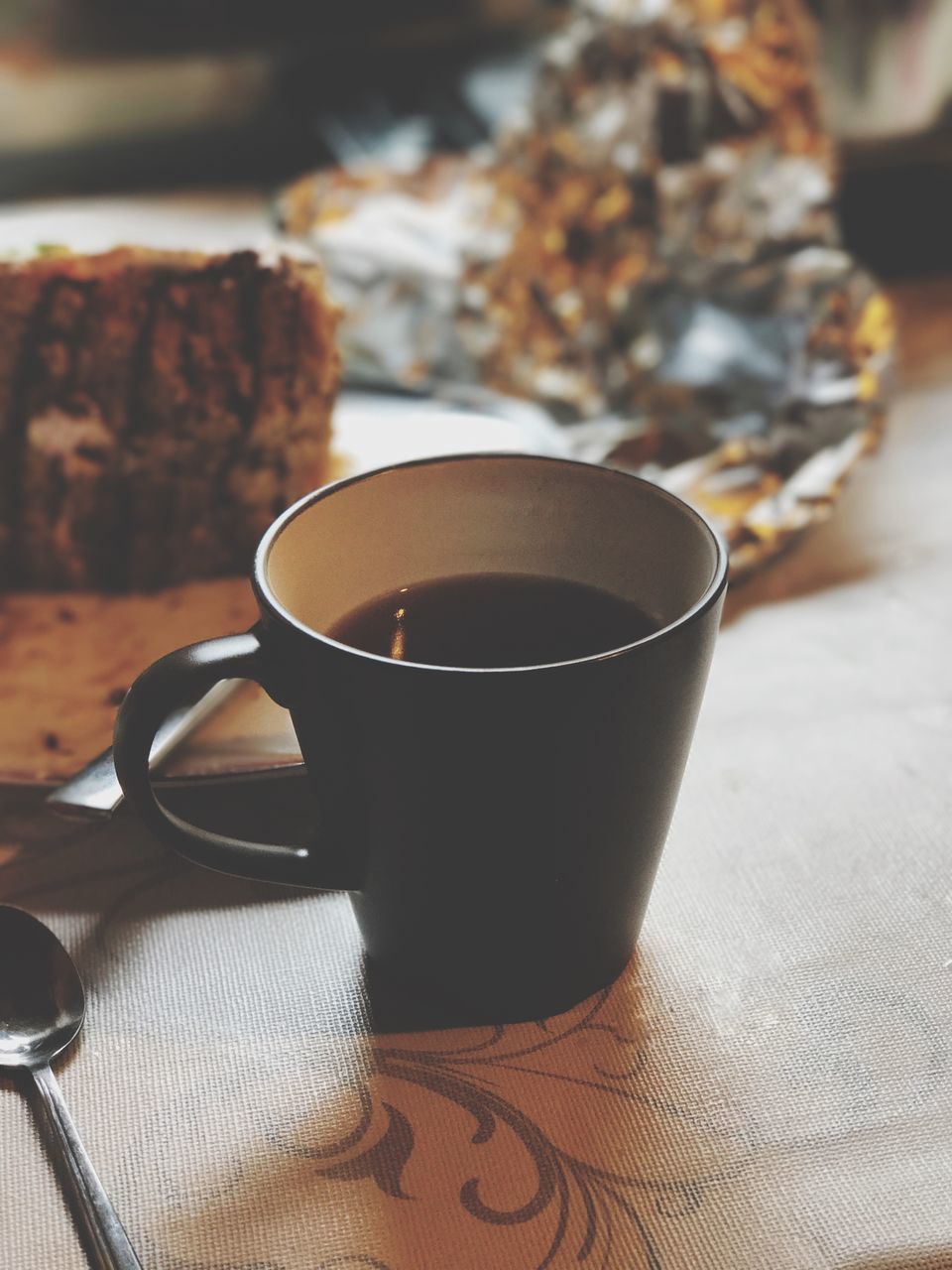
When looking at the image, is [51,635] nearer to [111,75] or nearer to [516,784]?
[516,784]

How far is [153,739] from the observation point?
37cm

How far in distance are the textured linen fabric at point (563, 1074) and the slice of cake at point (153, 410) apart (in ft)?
0.62

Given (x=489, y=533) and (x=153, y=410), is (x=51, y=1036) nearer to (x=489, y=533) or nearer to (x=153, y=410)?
(x=489, y=533)

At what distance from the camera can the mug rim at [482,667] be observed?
0.33 meters

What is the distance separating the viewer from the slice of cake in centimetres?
62

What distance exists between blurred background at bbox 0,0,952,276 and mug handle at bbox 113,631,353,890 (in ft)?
2.92

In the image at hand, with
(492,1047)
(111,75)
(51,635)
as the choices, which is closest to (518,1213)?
(492,1047)

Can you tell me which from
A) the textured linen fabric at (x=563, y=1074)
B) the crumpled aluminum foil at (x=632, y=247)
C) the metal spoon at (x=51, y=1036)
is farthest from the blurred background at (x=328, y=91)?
the metal spoon at (x=51, y=1036)

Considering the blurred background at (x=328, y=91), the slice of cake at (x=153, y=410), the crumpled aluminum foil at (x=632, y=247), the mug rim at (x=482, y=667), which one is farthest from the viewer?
the blurred background at (x=328, y=91)

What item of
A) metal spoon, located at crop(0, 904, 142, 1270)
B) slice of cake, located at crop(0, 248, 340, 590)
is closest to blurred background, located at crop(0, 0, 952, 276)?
slice of cake, located at crop(0, 248, 340, 590)

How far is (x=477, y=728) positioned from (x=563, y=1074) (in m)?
0.13

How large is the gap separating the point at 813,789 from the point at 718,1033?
154mm

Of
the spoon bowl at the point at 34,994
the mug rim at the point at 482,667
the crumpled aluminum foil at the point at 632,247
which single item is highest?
the mug rim at the point at 482,667

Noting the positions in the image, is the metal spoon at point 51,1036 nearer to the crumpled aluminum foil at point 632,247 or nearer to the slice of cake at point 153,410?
the slice of cake at point 153,410
